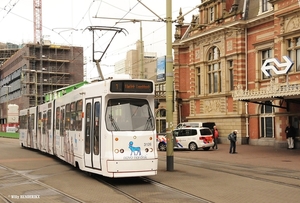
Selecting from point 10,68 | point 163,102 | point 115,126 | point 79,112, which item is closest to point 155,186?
point 115,126

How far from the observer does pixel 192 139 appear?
31.5 metres

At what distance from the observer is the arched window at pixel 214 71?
42.1 meters

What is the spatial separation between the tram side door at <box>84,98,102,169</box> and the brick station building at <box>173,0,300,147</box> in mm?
16177

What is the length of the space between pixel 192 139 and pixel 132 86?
1903 centimetres

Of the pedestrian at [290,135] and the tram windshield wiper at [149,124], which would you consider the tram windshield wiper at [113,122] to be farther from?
the pedestrian at [290,135]

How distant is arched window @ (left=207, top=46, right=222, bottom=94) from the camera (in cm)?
4212

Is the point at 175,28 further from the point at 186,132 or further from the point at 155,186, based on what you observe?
the point at 155,186

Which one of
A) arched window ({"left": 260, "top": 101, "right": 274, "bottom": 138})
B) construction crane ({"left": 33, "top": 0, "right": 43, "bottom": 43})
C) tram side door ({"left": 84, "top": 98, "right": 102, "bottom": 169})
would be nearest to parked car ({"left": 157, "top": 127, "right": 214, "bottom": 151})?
arched window ({"left": 260, "top": 101, "right": 274, "bottom": 138})

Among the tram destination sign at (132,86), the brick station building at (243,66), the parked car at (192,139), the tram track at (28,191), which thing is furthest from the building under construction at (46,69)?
the tram destination sign at (132,86)

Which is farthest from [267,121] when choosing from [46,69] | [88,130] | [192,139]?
[46,69]

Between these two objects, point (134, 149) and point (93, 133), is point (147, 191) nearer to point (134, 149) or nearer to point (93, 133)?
point (134, 149)

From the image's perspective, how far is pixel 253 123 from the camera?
38.2 meters

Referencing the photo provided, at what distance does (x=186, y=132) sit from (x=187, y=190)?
65.9 ft

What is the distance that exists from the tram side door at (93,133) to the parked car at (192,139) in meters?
17.5
